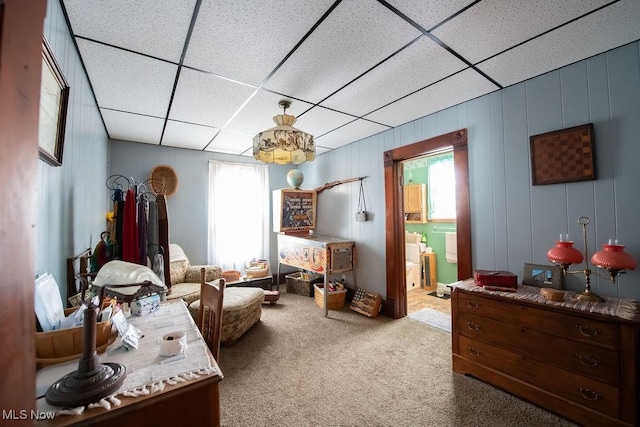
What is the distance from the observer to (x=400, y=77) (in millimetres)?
1989

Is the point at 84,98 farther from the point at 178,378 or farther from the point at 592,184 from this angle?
the point at 592,184

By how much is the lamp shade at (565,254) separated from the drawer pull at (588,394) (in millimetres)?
730

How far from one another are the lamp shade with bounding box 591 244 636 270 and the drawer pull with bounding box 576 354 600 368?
53cm

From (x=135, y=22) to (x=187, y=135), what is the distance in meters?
2.05

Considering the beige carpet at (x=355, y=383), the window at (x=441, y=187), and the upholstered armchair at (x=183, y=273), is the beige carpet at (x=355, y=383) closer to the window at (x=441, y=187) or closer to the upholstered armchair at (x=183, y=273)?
the upholstered armchair at (x=183, y=273)

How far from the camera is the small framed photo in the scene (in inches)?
73.7

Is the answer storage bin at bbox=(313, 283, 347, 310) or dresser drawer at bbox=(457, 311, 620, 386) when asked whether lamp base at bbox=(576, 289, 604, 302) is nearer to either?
dresser drawer at bbox=(457, 311, 620, 386)

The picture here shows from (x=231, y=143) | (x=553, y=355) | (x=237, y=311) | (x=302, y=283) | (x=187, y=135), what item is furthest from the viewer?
(x=302, y=283)

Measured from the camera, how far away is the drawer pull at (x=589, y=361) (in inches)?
55.8

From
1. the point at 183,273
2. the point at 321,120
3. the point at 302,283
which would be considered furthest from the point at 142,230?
the point at 302,283

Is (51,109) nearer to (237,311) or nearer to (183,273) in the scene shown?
(237,311)

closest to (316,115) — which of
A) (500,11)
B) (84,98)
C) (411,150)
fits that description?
(411,150)

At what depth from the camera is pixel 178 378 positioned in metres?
0.90

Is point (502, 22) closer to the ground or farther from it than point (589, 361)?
farther from it
